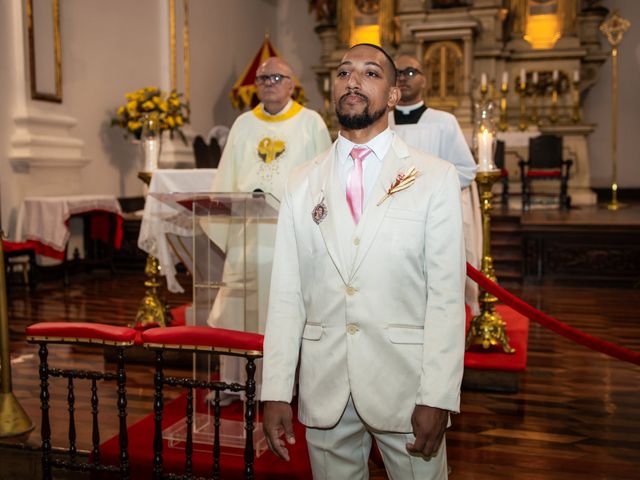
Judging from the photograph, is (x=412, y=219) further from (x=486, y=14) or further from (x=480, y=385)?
(x=486, y=14)

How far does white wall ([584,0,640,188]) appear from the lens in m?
13.3

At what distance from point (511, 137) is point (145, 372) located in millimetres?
8619

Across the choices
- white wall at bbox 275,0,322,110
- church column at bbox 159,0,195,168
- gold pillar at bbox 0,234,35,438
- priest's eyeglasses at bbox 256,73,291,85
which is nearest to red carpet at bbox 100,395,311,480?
gold pillar at bbox 0,234,35,438

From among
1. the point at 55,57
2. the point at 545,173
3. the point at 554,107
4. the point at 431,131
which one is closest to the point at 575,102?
the point at 554,107

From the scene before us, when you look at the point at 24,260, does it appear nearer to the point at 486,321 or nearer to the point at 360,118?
the point at 486,321

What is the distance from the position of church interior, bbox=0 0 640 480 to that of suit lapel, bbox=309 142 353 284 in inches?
26.3

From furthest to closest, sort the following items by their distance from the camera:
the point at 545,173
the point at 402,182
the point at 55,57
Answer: the point at 545,173, the point at 55,57, the point at 402,182

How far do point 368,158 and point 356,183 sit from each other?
0.26ft

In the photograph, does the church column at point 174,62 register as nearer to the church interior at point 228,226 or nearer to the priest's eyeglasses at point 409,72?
the church interior at point 228,226

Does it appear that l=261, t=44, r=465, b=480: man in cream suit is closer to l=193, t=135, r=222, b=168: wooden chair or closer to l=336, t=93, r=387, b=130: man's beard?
l=336, t=93, r=387, b=130: man's beard

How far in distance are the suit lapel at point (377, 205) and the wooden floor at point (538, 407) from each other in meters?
1.46

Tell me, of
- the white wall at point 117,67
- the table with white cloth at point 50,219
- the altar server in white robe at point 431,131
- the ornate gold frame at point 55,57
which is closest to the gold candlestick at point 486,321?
the altar server in white robe at point 431,131

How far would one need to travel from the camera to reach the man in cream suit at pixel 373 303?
1.89 m

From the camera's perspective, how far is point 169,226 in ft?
14.1
